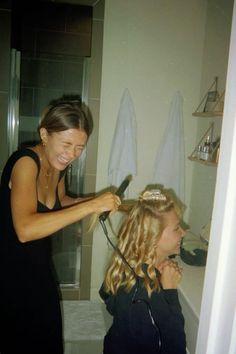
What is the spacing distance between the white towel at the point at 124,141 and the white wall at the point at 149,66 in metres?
0.06

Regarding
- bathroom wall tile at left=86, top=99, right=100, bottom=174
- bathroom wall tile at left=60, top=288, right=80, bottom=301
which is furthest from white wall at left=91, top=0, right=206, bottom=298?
bathroom wall tile at left=60, top=288, right=80, bottom=301

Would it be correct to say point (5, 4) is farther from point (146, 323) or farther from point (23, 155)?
point (146, 323)

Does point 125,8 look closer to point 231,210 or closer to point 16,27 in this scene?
point 16,27

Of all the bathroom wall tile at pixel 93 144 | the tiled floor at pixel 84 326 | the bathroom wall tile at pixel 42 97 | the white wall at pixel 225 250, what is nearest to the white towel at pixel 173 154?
the bathroom wall tile at pixel 93 144

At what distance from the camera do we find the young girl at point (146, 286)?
105cm

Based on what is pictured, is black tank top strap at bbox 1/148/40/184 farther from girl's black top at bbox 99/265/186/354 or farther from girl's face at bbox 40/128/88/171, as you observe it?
girl's black top at bbox 99/265/186/354

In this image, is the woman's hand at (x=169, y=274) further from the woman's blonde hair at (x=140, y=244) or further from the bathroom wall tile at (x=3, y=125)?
the bathroom wall tile at (x=3, y=125)

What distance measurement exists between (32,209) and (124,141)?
115 cm

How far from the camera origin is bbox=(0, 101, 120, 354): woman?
0.98 meters

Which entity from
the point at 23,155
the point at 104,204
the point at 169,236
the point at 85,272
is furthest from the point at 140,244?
Answer: the point at 85,272

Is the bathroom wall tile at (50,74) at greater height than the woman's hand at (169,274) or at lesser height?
greater

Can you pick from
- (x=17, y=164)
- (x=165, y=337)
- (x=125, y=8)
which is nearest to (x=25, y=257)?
(x=17, y=164)

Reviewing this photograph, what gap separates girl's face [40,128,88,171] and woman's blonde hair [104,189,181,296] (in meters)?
0.33

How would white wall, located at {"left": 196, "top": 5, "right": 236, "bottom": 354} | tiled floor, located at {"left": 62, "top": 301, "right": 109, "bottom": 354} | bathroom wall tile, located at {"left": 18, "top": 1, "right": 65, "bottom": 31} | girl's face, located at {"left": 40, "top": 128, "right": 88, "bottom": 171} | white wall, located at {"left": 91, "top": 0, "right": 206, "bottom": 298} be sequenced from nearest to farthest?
1. white wall, located at {"left": 196, "top": 5, "right": 236, "bottom": 354}
2. girl's face, located at {"left": 40, "top": 128, "right": 88, "bottom": 171}
3. tiled floor, located at {"left": 62, "top": 301, "right": 109, "bottom": 354}
4. bathroom wall tile, located at {"left": 18, "top": 1, "right": 65, "bottom": 31}
5. white wall, located at {"left": 91, "top": 0, "right": 206, "bottom": 298}
